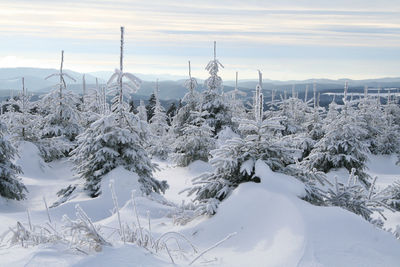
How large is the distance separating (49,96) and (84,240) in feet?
49.4

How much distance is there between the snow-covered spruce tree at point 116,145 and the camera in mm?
9102

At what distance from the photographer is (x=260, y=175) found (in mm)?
5500

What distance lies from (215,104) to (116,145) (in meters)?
11.0

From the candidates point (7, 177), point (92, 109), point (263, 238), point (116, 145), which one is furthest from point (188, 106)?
point (263, 238)

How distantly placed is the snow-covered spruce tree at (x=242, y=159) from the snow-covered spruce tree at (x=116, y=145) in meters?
3.68

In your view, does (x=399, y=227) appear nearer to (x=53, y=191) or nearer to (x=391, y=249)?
(x=391, y=249)

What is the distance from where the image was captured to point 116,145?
30.7 ft

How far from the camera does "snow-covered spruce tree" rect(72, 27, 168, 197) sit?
9.10m

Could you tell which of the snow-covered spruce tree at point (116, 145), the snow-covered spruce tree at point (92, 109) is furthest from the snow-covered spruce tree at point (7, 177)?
the snow-covered spruce tree at point (92, 109)

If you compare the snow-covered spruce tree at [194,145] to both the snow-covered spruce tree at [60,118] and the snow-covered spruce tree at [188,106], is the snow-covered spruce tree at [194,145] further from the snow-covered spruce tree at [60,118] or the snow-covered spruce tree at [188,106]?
the snow-covered spruce tree at [60,118]

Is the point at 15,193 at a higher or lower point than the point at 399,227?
lower

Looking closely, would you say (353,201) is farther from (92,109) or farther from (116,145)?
(92,109)

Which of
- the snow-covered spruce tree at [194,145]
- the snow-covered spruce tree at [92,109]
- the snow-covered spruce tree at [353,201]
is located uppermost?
the snow-covered spruce tree at [92,109]

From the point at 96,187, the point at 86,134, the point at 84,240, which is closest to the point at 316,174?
the point at 84,240
